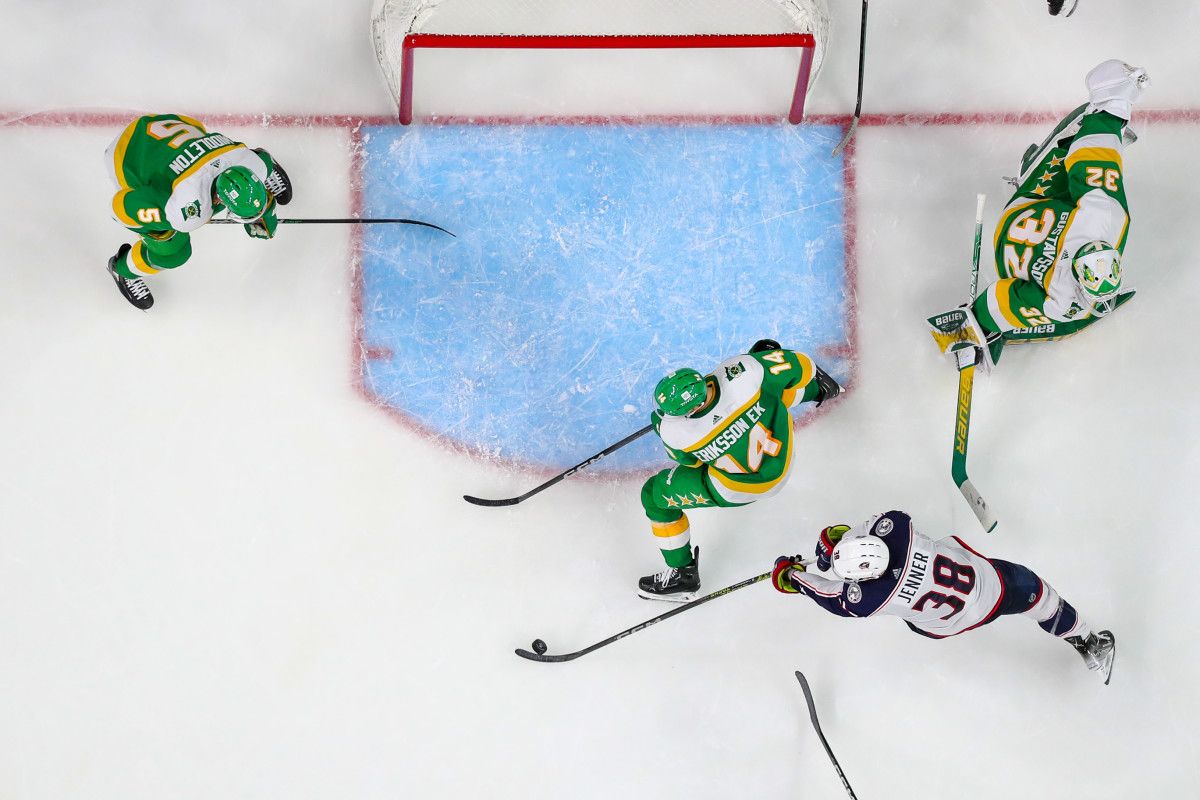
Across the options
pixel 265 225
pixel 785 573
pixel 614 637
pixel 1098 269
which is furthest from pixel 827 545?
pixel 265 225

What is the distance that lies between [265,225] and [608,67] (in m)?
1.63

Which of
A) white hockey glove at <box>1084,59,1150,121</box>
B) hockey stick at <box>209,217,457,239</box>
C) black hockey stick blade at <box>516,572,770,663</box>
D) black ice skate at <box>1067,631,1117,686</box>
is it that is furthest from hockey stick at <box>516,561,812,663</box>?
white hockey glove at <box>1084,59,1150,121</box>

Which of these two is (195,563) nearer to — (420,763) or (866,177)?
(420,763)

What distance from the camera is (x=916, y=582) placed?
3.66 metres

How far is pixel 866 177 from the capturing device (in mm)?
4656

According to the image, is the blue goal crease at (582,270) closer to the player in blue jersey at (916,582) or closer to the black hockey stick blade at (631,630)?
the black hockey stick blade at (631,630)

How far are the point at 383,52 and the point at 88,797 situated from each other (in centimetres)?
319

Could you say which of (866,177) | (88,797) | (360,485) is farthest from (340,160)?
(88,797)

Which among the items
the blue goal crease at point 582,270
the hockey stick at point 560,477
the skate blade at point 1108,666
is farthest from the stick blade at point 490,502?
the skate blade at point 1108,666

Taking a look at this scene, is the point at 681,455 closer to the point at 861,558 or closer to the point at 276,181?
the point at 861,558

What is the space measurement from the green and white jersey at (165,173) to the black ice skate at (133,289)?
1.34 ft

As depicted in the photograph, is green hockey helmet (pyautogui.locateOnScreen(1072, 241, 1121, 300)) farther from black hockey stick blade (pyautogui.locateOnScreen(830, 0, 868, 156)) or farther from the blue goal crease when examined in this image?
black hockey stick blade (pyautogui.locateOnScreen(830, 0, 868, 156))

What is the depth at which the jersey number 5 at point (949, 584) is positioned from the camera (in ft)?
12.2

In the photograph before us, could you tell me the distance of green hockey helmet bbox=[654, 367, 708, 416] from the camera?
139 inches
